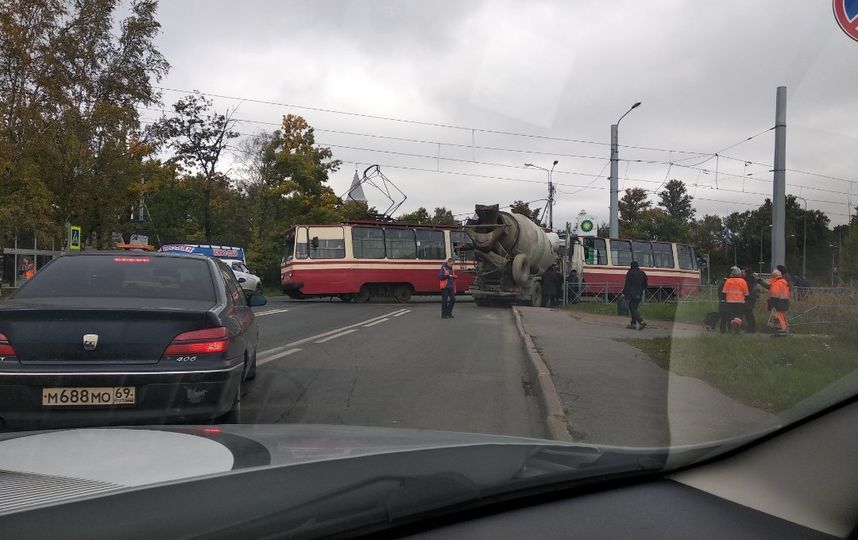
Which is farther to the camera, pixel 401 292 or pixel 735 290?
pixel 401 292

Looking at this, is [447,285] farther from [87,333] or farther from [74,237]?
[87,333]

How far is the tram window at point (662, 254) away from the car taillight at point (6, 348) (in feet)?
108

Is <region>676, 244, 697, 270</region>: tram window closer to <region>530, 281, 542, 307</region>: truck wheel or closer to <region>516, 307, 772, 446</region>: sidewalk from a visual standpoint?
<region>530, 281, 542, 307</region>: truck wheel

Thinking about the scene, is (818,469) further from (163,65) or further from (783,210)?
(163,65)

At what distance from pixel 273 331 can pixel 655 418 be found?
10.2 m

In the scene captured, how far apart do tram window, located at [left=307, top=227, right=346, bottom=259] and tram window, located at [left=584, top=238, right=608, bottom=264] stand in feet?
37.8

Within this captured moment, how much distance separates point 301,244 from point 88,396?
22668 mm

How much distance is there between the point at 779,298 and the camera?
13.1 metres

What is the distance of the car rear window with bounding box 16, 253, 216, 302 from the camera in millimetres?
5281

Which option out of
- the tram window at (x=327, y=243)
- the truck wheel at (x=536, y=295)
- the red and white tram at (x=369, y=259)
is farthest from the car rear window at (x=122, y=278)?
the tram window at (x=327, y=243)

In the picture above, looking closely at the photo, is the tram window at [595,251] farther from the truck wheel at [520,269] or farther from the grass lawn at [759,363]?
the grass lawn at [759,363]

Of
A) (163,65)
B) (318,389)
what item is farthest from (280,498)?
(163,65)

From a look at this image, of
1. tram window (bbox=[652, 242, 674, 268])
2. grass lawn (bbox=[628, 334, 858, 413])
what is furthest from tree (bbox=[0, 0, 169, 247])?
tram window (bbox=[652, 242, 674, 268])

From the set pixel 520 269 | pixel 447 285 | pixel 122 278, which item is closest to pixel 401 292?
pixel 520 269
